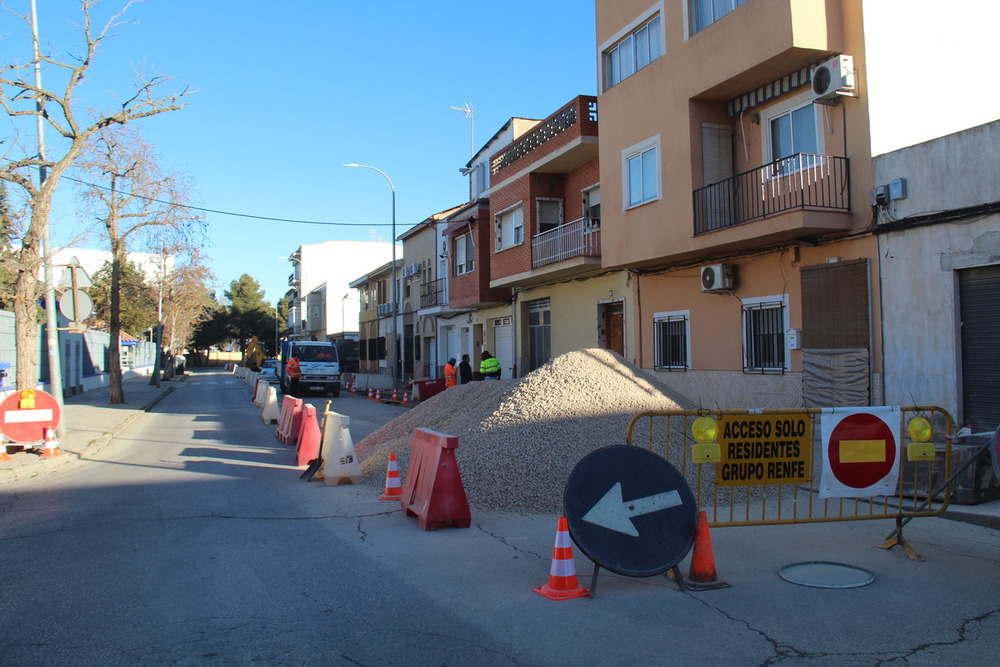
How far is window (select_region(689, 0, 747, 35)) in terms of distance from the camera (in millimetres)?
14367

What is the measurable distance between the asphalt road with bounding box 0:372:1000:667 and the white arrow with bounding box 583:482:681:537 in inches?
20.3

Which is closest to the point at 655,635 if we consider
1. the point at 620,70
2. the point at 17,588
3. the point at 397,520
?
the point at 397,520

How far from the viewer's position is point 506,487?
8.39 m

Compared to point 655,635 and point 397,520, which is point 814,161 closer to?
point 397,520

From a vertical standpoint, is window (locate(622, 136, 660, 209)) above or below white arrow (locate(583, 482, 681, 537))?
above

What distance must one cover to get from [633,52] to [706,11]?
266 cm

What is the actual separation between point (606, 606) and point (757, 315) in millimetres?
10445

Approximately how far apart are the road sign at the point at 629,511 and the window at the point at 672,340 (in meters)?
11.2

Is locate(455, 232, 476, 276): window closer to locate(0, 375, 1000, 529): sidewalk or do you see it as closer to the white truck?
the white truck

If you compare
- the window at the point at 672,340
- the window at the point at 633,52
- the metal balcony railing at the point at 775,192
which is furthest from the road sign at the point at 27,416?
the window at the point at 633,52

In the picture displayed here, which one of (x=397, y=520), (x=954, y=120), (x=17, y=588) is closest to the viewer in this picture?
(x=17, y=588)

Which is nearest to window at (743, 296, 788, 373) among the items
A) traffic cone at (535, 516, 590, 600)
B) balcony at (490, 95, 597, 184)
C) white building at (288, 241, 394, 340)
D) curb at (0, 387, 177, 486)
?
balcony at (490, 95, 597, 184)

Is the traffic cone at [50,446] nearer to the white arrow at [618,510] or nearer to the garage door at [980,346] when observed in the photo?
the white arrow at [618,510]

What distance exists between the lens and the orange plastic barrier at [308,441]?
12102 millimetres
